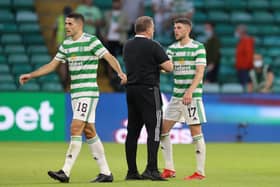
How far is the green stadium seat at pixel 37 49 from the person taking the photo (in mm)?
25094

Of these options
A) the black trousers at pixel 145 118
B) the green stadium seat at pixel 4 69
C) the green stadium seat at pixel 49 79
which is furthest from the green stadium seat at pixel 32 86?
the black trousers at pixel 145 118

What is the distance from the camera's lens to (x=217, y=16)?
28031 mm

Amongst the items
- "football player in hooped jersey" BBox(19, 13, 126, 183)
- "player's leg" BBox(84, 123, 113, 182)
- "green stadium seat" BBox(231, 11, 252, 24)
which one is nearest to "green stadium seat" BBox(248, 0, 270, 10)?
"green stadium seat" BBox(231, 11, 252, 24)

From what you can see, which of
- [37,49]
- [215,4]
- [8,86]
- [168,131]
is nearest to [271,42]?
[215,4]

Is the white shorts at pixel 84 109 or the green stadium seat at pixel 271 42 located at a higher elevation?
the white shorts at pixel 84 109

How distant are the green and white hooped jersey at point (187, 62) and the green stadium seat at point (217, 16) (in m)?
14.5

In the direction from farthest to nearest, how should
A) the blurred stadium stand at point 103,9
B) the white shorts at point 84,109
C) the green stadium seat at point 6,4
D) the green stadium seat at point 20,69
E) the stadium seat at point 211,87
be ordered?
the green stadium seat at point 6,4 → the stadium seat at point 211,87 → the blurred stadium stand at point 103,9 → the green stadium seat at point 20,69 → the white shorts at point 84,109

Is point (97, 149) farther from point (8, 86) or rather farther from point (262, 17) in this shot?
point (262, 17)

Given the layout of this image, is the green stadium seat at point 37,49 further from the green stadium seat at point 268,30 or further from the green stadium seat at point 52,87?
the green stadium seat at point 268,30

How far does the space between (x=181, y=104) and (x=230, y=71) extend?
12.9 m

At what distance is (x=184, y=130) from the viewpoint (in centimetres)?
2245

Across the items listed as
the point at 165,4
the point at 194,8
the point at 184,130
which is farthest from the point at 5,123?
the point at 194,8

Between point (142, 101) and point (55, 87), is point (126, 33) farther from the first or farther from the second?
point (142, 101)

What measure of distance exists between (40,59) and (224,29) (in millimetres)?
5933
